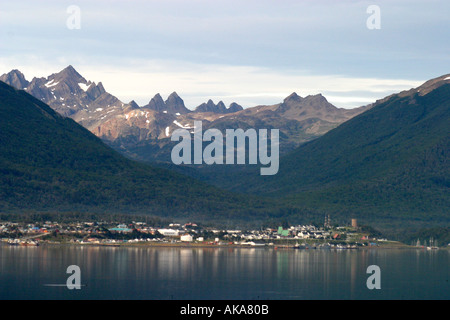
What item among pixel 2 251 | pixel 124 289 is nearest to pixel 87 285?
pixel 124 289

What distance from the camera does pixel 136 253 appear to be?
650ft

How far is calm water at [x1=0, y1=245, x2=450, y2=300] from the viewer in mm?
124125

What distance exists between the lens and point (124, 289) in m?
127

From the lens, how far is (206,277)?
145 metres

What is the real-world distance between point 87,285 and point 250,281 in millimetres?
27199

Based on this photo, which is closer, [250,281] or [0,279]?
[0,279]

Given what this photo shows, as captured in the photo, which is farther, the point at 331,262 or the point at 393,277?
the point at 331,262

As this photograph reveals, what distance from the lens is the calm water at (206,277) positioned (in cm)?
12412
